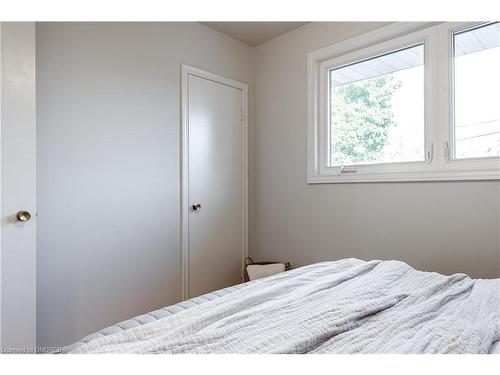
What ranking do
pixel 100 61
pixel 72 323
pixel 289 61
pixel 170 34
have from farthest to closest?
pixel 289 61 → pixel 170 34 → pixel 100 61 → pixel 72 323

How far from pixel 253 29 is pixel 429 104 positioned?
4.88 ft

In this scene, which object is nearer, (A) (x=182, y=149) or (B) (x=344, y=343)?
(B) (x=344, y=343)

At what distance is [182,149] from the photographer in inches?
93.4

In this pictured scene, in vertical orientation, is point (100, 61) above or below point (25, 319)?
above

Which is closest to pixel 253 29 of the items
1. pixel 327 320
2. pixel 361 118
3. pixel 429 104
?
pixel 361 118

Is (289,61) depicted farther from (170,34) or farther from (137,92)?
(137,92)

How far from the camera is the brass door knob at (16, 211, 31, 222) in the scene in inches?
56.0

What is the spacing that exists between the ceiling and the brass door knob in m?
1.90

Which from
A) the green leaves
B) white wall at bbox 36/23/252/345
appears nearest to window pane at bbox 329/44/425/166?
the green leaves

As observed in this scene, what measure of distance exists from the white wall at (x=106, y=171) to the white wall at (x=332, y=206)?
2.63ft

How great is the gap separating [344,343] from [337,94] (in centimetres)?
207

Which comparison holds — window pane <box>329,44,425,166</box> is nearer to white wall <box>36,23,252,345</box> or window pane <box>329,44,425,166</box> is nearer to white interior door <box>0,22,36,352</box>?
white wall <box>36,23,252,345</box>

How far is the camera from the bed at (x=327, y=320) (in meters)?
0.76

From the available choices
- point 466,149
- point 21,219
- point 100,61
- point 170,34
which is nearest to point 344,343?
point 21,219
